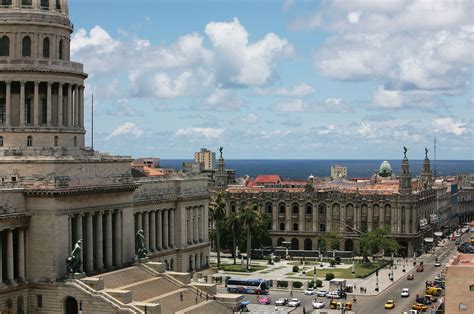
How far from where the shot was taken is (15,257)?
9288cm

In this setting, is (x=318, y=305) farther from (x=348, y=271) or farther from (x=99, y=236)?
(x=348, y=271)

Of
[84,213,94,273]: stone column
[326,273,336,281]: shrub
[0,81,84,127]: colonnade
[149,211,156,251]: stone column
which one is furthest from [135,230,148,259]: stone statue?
[326,273,336,281]: shrub

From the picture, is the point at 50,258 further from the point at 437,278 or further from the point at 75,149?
the point at 437,278

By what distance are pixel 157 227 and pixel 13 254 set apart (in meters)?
39.8

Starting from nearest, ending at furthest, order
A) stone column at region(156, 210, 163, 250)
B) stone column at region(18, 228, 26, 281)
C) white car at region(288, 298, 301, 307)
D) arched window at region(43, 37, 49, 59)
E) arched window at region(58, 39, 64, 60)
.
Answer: stone column at region(18, 228, 26, 281) → arched window at region(43, 37, 49, 59) → arched window at region(58, 39, 64, 60) → white car at region(288, 298, 301, 307) → stone column at region(156, 210, 163, 250)

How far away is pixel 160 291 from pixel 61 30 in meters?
33.5

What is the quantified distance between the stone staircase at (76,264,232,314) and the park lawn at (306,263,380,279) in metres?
46.5

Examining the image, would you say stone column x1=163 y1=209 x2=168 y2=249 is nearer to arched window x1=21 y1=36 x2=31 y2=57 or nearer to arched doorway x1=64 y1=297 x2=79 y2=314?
arched window x1=21 y1=36 x2=31 y2=57

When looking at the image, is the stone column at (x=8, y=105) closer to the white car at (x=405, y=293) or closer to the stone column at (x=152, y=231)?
the stone column at (x=152, y=231)

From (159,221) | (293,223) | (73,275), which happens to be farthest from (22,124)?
(293,223)

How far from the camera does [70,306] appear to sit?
92.9 m

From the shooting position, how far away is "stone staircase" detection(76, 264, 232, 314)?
296 feet

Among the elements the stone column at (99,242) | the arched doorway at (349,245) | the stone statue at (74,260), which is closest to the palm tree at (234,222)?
the arched doorway at (349,245)

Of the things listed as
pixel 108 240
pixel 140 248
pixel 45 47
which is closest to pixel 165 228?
pixel 140 248
